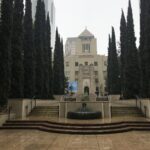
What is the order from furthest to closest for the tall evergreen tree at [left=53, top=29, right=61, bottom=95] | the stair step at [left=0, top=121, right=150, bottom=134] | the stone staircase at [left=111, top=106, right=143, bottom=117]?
the tall evergreen tree at [left=53, top=29, right=61, bottom=95] → the stone staircase at [left=111, top=106, right=143, bottom=117] → the stair step at [left=0, top=121, right=150, bottom=134]

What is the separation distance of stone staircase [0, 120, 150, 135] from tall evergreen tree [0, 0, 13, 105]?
5.93ft

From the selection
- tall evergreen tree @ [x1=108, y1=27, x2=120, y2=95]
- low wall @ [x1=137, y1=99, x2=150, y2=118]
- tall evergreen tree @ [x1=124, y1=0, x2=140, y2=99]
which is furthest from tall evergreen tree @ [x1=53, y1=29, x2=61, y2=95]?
low wall @ [x1=137, y1=99, x2=150, y2=118]

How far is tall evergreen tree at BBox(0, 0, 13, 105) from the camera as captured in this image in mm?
11625

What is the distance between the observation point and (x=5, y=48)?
39.2 feet

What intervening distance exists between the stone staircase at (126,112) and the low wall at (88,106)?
0.85 metres

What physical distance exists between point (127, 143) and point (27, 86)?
1100 cm

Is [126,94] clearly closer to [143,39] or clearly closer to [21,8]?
[143,39]

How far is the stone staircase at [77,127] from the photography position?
936 cm

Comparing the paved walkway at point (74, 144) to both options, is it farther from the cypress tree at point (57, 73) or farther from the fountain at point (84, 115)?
the cypress tree at point (57, 73)

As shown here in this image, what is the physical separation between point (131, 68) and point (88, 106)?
328 inches

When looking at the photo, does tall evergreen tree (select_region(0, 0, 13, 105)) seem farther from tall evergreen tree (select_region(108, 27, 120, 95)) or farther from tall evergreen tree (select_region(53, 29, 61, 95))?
tall evergreen tree (select_region(108, 27, 120, 95))

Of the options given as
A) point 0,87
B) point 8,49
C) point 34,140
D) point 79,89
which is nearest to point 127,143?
point 34,140

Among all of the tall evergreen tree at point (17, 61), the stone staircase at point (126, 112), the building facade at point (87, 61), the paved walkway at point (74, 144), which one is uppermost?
the building facade at point (87, 61)

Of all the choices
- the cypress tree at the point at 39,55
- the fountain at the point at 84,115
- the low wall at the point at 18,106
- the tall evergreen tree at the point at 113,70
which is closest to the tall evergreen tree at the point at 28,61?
the low wall at the point at 18,106
